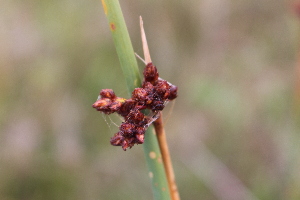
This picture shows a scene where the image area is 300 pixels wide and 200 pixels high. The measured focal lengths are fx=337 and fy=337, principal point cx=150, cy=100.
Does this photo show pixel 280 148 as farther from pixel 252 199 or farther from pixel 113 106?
pixel 113 106

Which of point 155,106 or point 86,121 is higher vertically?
point 155,106

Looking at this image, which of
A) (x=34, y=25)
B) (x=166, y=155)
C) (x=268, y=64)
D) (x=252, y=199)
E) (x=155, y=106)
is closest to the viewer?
(x=155, y=106)

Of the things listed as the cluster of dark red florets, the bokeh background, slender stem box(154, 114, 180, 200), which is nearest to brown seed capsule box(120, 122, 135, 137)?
the cluster of dark red florets

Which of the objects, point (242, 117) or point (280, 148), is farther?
point (242, 117)

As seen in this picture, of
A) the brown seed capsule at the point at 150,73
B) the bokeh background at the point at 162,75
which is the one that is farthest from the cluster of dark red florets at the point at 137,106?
the bokeh background at the point at 162,75

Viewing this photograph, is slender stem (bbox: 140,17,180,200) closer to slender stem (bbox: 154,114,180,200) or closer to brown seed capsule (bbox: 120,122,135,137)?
slender stem (bbox: 154,114,180,200)

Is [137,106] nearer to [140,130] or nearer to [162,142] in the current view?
[140,130]

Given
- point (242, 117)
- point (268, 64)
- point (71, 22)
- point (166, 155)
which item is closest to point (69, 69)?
point (71, 22)

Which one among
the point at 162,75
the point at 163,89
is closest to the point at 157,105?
the point at 163,89
